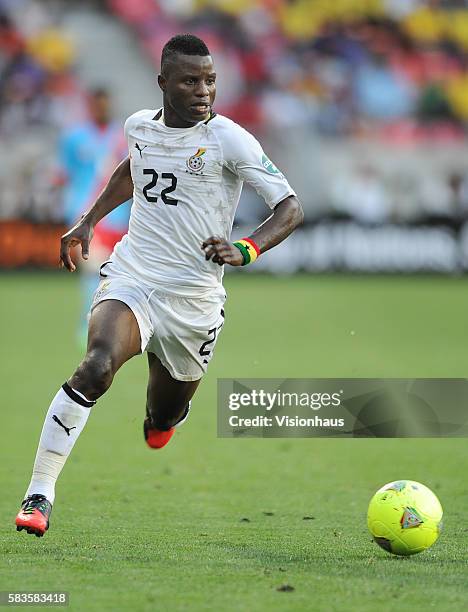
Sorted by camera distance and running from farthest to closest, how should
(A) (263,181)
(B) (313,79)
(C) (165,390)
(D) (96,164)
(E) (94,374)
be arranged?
1. (B) (313,79)
2. (D) (96,164)
3. (C) (165,390)
4. (A) (263,181)
5. (E) (94,374)

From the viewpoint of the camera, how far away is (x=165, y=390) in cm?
669

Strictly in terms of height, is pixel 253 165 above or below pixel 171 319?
above

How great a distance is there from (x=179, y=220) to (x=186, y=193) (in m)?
0.15

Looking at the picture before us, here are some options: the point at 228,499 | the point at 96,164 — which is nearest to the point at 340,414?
the point at 228,499

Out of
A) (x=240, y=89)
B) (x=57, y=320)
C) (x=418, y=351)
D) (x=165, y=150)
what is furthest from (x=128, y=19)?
(x=165, y=150)

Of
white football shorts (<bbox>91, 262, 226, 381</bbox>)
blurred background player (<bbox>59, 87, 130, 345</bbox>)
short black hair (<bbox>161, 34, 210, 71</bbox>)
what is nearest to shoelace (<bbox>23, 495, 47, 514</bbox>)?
white football shorts (<bbox>91, 262, 226, 381</bbox>)

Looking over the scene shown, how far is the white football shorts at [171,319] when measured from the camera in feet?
19.4

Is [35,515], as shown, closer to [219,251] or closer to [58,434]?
[58,434]

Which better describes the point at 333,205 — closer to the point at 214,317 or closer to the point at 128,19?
the point at 128,19

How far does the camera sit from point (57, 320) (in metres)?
16.9

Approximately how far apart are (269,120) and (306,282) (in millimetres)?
5038

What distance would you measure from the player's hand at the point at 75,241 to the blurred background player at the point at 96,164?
6347 mm

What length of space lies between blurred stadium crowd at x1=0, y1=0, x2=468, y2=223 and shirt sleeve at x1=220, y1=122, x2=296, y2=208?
61.8 feet

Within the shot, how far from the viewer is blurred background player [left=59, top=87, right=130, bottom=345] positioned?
12.8 metres
